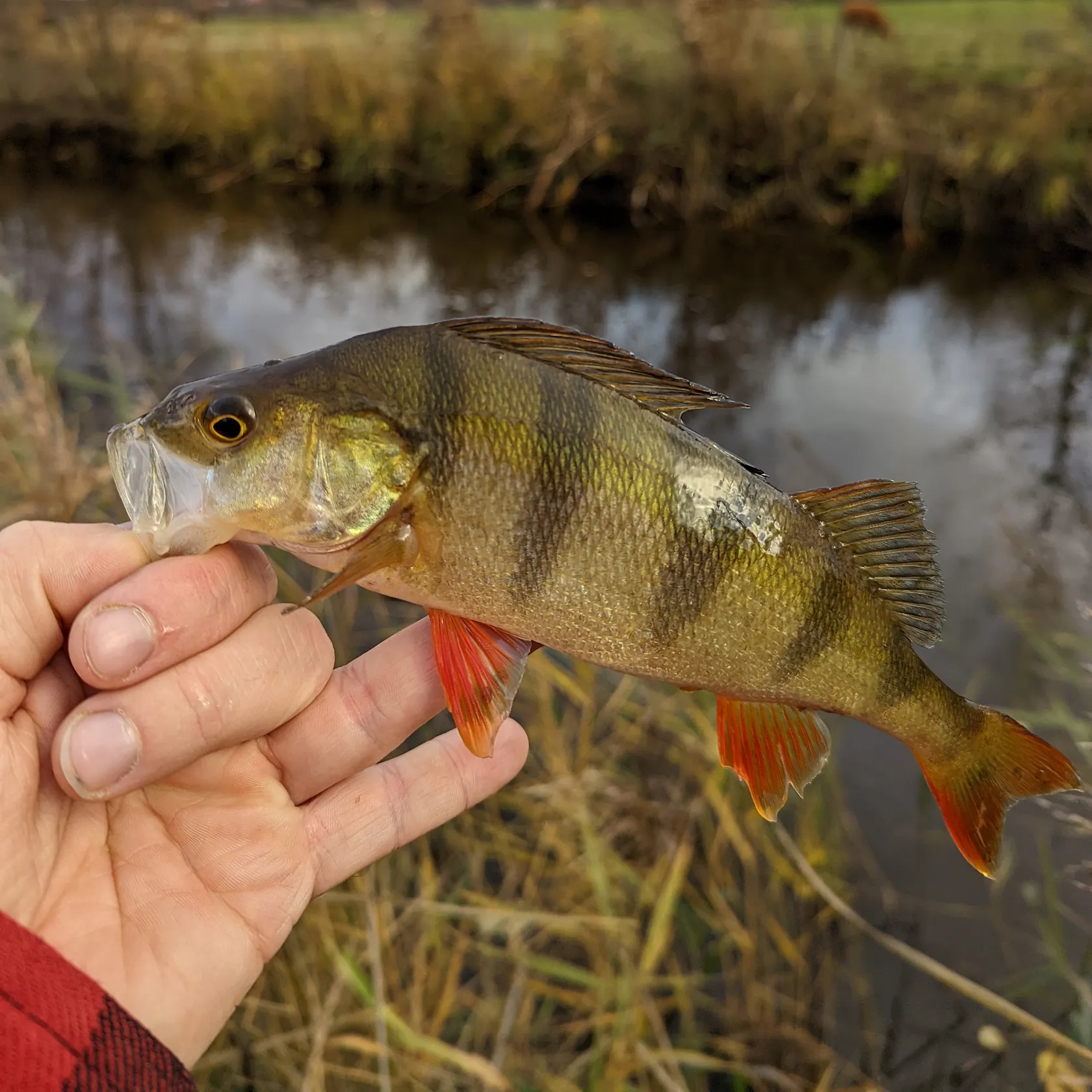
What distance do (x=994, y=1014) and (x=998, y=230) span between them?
10237 mm

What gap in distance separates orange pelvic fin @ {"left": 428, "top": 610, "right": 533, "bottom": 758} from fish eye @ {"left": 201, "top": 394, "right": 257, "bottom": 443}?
499mm

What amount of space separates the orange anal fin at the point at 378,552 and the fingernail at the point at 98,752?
0.35 meters

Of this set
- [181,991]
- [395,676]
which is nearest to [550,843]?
[395,676]

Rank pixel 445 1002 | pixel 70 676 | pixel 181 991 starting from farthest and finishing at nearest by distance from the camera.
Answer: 1. pixel 445 1002
2. pixel 70 676
3. pixel 181 991

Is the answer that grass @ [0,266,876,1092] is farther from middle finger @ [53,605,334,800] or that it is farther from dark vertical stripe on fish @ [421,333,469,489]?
dark vertical stripe on fish @ [421,333,469,489]

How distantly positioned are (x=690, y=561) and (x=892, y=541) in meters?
0.43

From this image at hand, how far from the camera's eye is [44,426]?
3.46m

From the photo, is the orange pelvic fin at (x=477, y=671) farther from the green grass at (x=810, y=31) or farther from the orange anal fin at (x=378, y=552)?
the green grass at (x=810, y=31)

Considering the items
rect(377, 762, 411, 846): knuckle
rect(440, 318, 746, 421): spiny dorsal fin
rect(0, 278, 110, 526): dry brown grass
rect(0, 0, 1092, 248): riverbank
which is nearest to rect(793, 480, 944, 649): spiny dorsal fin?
rect(440, 318, 746, 421): spiny dorsal fin

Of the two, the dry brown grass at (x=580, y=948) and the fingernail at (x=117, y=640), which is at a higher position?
the fingernail at (x=117, y=640)

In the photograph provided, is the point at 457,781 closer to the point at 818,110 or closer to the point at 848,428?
the point at 848,428

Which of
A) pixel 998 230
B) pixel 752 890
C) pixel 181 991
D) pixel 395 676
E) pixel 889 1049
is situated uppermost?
pixel 395 676

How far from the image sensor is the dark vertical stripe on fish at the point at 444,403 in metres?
1.53

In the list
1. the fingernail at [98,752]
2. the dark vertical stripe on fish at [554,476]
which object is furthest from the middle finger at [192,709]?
the dark vertical stripe on fish at [554,476]
